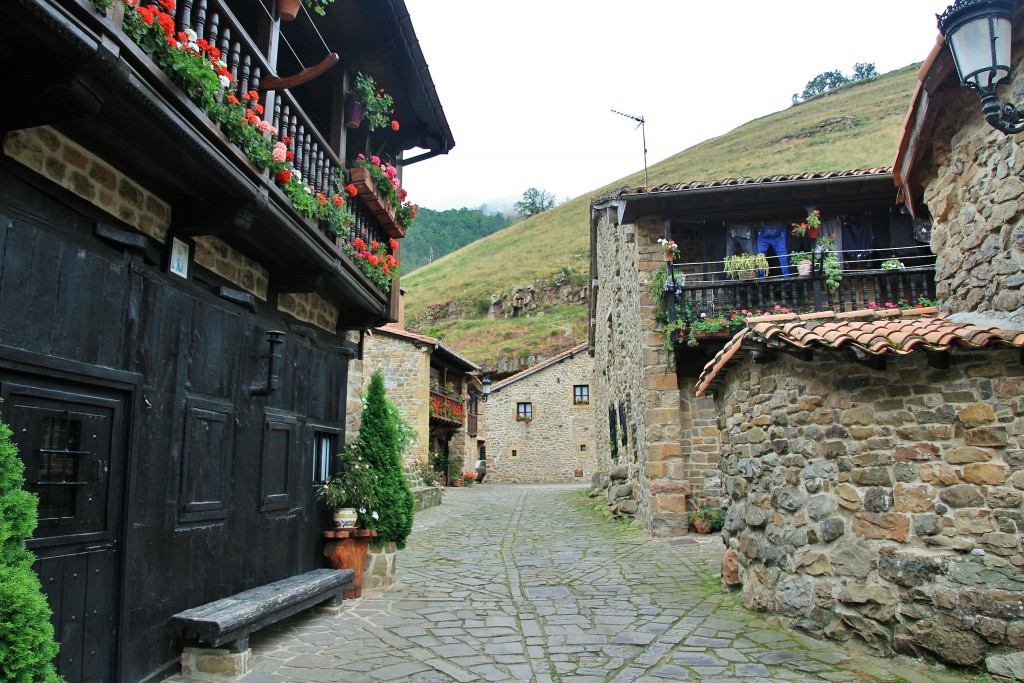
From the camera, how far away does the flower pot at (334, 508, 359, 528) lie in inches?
278

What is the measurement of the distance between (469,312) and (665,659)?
5247 centimetres

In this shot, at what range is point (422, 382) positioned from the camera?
22.0 metres

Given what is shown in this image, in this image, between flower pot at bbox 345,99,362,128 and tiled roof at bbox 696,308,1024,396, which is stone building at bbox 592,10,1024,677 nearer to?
tiled roof at bbox 696,308,1024,396

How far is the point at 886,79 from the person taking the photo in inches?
2977

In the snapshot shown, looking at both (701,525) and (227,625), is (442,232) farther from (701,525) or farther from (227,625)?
(227,625)

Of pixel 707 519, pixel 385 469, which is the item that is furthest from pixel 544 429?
pixel 385 469

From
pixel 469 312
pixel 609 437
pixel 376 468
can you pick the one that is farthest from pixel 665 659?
pixel 469 312

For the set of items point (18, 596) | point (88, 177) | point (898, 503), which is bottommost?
point (18, 596)

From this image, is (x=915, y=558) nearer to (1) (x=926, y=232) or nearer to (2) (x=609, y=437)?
(1) (x=926, y=232)

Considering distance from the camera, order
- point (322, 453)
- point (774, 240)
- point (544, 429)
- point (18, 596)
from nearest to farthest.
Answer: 1. point (18, 596)
2. point (322, 453)
3. point (774, 240)
4. point (544, 429)

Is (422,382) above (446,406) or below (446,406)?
above

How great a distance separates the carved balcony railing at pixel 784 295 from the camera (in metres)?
11.0

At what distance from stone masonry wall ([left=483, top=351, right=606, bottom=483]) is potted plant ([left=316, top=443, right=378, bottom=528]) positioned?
24.9 metres

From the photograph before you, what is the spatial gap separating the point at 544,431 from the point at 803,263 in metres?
21.9
